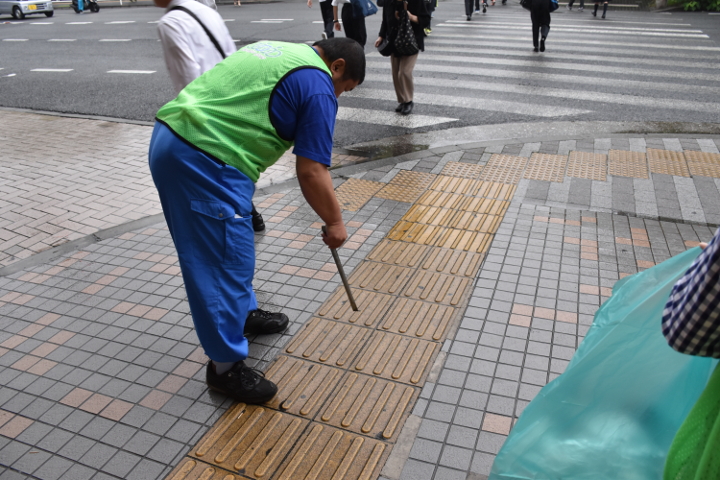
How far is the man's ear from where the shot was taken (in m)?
2.61

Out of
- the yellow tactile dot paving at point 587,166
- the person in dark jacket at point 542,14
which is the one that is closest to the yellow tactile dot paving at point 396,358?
the yellow tactile dot paving at point 587,166

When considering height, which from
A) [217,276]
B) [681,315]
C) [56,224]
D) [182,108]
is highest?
[182,108]

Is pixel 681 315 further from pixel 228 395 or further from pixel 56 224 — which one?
pixel 56 224

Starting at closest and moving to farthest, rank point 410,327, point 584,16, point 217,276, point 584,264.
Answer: point 217,276 → point 410,327 → point 584,264 → point 584,16

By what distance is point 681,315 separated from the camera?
4.63 feet

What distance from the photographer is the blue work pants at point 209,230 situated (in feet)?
8.08

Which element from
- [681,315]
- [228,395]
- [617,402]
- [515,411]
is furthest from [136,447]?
[681,315]

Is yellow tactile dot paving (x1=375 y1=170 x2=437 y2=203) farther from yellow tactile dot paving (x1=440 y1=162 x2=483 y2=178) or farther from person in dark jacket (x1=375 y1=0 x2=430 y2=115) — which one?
person in dark jacket (x1=375 y1=0 x2=430 y2=115)

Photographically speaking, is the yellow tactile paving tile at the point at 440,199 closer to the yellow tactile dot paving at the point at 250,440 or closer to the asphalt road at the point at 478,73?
the asphalt road at the point at 478,73

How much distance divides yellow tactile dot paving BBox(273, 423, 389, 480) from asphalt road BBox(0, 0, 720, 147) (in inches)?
184

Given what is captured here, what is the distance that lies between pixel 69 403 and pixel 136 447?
55cm

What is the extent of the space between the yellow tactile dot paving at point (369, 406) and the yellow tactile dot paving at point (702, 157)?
4.61m

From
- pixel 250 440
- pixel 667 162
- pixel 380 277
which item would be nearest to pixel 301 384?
pixel 250 440

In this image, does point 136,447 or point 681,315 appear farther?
point 136,447
